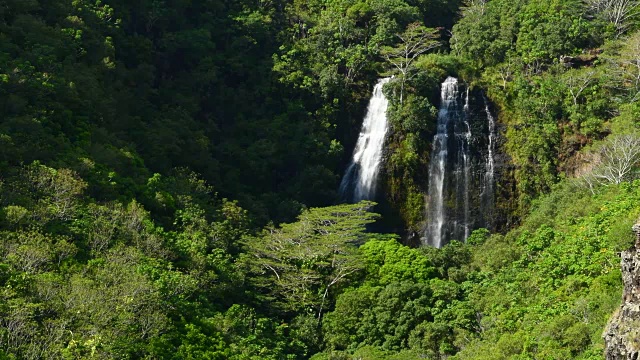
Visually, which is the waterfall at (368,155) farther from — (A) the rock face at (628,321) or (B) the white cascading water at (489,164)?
(A) the rock face at (628,321)

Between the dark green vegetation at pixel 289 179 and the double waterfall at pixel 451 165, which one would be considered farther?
the double waterfall at pixel 451 165

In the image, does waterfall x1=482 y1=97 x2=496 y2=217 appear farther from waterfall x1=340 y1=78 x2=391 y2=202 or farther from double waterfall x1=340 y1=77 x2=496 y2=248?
waterfall x1=340 y1=78 x2=391 y2=202

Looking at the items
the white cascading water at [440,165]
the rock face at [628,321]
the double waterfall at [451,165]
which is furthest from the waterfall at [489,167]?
the rock face at [628,321]

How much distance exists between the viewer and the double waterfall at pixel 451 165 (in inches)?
1737

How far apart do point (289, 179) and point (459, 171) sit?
33.7 ft

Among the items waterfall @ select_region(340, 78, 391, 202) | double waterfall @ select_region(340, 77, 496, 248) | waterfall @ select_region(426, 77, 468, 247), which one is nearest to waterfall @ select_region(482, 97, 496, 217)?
double waterfall @ select_region(340, 77, 496, 248)

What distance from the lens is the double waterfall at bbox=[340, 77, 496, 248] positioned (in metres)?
44.1

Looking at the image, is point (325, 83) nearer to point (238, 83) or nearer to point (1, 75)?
point (238, 83)

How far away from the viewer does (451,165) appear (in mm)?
45281

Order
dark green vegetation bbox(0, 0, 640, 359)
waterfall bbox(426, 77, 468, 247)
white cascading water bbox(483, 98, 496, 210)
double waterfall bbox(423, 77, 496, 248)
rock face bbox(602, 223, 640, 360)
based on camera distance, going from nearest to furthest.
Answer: rock face bbox(602, 223, 640, 360)
dark green vegetation bbox(0, 0, 640, 359)
double waterfall bbox(423, 77, 496, 248)
white cascading water bbox(483, 98, 496, 210)
waterfall bbox(426, 77, 468, 247)

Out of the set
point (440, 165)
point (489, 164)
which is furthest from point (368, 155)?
point (489, 164)

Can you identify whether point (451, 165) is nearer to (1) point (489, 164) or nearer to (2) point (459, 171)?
(2) point (459, 171)

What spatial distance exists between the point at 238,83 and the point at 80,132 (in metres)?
15.0

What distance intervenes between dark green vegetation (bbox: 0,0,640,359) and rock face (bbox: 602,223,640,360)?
6189 mm
